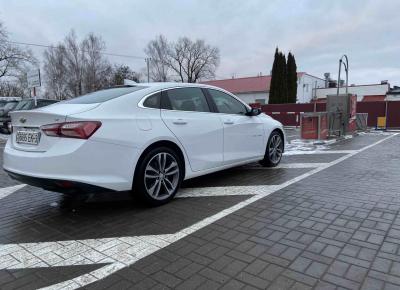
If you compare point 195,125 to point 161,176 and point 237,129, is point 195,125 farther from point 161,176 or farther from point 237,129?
point 237,129

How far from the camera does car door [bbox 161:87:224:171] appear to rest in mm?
4398

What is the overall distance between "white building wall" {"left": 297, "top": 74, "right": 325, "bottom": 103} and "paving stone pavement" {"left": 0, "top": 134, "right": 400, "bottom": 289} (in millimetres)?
45777

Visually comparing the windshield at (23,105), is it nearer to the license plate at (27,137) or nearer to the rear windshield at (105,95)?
the rear windshield at (105,95)

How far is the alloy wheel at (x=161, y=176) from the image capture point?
13.4 feet

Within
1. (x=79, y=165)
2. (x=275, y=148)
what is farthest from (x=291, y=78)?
(x=79, y=165)

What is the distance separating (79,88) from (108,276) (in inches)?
1838


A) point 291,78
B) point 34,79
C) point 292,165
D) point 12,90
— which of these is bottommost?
point 292,165

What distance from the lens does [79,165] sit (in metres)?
3.42

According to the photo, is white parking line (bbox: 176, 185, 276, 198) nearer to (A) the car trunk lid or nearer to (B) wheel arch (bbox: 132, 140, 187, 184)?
(B) wheel arch (bbox: 132, 140, 187, 184)

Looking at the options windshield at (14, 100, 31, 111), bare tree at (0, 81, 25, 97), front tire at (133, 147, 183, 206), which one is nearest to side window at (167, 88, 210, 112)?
front tire at (133, 147, 183, 206)

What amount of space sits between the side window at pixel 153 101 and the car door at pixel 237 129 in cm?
119

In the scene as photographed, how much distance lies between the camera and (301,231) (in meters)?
3.39

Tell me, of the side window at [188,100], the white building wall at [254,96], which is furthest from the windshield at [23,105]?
the white building wall at [254,96]

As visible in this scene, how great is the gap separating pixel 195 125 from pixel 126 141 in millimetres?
1219
